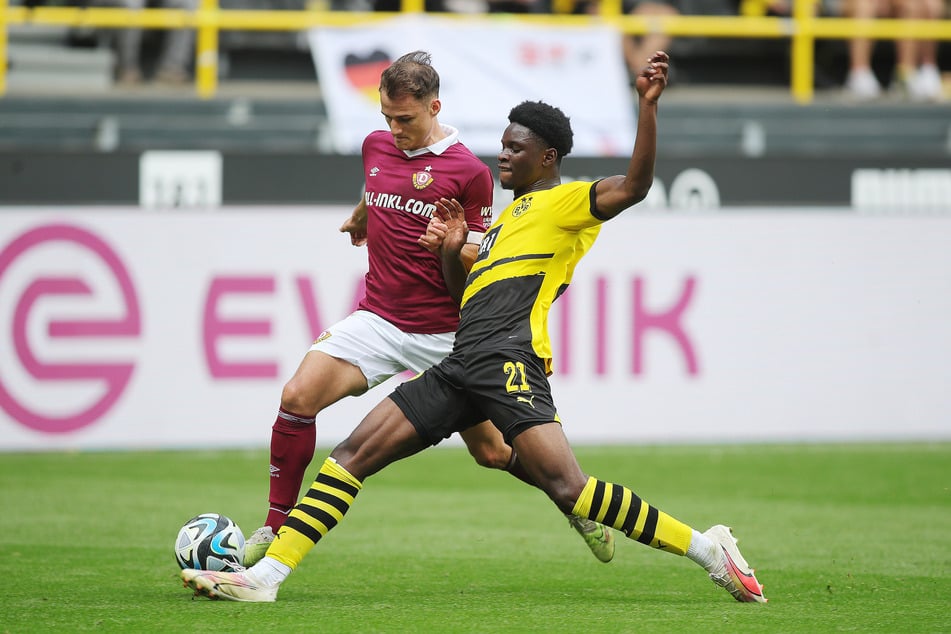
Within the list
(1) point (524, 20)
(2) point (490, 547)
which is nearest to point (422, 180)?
(2) point (490, 547)

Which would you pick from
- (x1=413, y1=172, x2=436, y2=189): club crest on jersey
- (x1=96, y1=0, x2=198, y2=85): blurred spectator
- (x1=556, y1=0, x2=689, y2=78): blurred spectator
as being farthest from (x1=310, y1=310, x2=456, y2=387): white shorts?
(x1=96, y1=0, x2=198, y2=85): blurred spectator

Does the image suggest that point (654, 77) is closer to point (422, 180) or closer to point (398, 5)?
point (422, 180)

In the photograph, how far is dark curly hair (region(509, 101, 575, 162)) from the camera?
615 centimetres

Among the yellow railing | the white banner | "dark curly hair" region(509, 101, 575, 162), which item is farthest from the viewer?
the yellow railing

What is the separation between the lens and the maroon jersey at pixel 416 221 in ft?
21.9

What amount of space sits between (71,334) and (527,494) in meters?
4.13

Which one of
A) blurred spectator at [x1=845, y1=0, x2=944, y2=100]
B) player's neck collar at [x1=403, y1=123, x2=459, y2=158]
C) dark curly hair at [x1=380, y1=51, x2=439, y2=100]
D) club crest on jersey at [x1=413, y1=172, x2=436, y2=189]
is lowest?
club crest on jersey at [x1=413, y1=172, x2=436, y2=189]

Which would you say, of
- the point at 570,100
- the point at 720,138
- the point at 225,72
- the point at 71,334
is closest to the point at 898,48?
the point at 720,138

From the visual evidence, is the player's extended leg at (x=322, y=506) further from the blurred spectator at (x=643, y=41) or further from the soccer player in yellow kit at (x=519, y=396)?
the blurred spectator at (x=643, y=41)

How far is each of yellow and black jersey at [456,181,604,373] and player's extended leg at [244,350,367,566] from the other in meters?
0.68

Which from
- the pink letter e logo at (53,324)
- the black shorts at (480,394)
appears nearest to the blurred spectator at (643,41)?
the pink letter e logo at (53,324)

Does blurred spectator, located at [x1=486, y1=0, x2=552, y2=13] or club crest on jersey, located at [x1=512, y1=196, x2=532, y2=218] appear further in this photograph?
blurred spectator, located at [x1=486, y1=0, x2=552, y2=13]

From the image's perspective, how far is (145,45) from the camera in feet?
53.4

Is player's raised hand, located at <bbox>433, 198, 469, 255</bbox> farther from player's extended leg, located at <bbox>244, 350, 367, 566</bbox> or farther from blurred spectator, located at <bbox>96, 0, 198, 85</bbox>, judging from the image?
blurred spectator, located at <bbox>96, 0, 198, 85</bbox>
